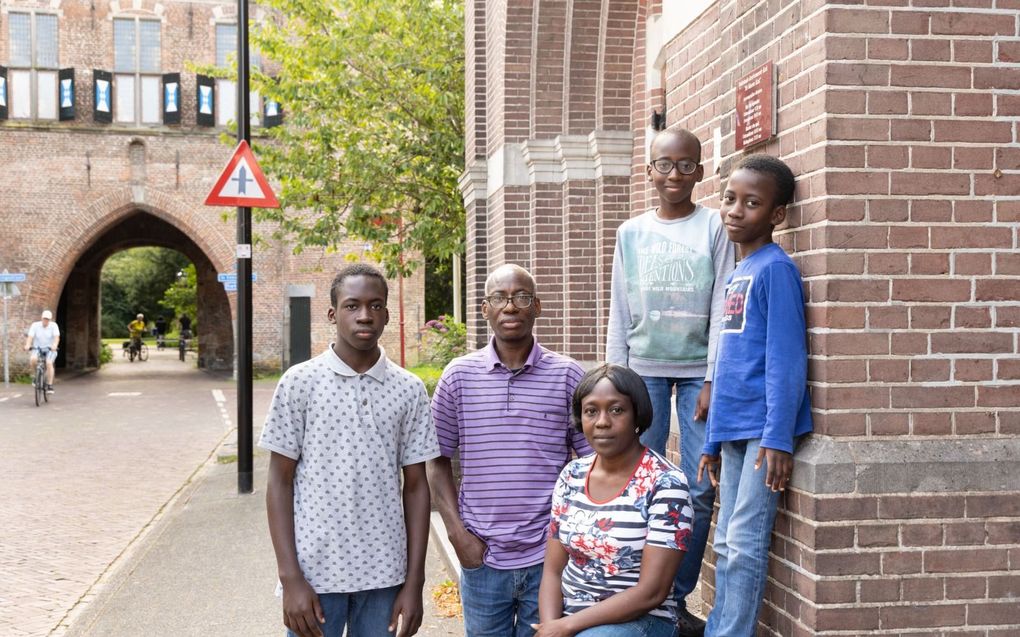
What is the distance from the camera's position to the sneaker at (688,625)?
3742 mm

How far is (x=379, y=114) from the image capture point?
13.9m

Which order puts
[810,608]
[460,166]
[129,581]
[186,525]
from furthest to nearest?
[460,166], [186,525], [129,581], [810,608]

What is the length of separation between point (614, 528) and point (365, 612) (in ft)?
2.75

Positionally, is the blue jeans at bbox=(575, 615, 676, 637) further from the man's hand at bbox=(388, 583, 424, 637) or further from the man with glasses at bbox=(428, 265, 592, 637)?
the man's hand at bbox=(388, 583, 424, 637)

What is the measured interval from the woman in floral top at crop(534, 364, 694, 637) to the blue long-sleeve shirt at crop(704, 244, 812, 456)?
0.29 meters

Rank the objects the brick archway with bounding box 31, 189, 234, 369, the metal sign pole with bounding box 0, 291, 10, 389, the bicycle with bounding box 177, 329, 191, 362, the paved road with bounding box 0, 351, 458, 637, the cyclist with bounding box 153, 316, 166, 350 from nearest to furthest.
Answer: the paved road with bounding box 0, 351, 458, 637
the metal sign pole with bounding box 0, 291, 10, 389
the brick archway with bounding box 31, 189, 234, 369
the bicycle with bounding box 177, 329, 191, 362
the cyclist with bounding box 153, 316, 166, 350

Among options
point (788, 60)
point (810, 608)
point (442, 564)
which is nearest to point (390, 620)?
point (810, 608)

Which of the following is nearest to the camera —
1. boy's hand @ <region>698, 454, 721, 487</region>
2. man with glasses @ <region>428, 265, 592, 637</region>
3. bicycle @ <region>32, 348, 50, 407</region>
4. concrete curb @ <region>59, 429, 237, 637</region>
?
man with glasses @ <region>428, 265, 592, 637</region>

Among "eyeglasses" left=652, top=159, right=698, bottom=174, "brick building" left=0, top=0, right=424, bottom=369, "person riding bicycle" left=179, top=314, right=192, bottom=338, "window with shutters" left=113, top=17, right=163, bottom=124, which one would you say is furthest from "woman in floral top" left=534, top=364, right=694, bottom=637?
"person riding bicycle" left=179, top=314, right=192, bottom=338

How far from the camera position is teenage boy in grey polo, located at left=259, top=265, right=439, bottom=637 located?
3.04 metres

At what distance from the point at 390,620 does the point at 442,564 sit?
3715mm

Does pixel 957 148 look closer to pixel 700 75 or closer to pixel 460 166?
pixel 700 75

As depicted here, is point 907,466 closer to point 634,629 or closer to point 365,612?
point 634,629

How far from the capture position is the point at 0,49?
2755cm
